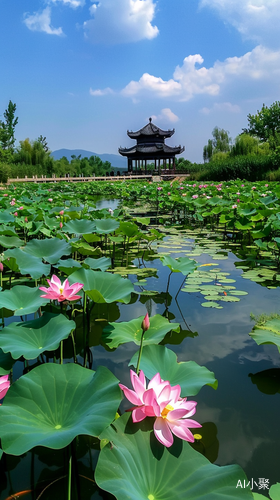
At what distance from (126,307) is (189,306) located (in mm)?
430

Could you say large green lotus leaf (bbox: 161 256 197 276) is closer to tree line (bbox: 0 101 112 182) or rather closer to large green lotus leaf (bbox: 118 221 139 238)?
large green lotus leaf (bbox: 118 221 139 238)

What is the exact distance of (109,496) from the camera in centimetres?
88

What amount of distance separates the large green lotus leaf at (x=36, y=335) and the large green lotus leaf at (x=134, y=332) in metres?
0.19

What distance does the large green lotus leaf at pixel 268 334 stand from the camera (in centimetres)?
130

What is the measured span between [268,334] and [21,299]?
110 cm

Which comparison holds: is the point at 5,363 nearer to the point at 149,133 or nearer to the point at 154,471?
the point at 154,471

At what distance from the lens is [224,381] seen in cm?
138

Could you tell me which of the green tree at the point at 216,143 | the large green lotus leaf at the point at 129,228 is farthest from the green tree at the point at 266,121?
the large green lotus leaf at the point at 129,228

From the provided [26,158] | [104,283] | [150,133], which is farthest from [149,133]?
[104,283]

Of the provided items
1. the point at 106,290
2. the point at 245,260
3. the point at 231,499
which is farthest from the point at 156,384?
the point at 245,260

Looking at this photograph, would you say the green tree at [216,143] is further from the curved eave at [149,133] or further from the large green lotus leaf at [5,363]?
the large green lotus leaf at [5,363]

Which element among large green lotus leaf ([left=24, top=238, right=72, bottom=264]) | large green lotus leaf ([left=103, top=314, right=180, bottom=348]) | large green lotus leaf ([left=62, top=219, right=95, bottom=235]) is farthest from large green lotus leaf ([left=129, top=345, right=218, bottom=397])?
large green lotus leaf ([left=62, top=219, right=95, bottom=235])

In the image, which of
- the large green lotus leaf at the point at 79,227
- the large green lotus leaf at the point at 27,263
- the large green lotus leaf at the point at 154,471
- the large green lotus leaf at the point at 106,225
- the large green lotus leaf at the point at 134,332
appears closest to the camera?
the large green lotus leaf at the point at 154,471

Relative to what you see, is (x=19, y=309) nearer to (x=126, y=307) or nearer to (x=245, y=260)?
(x=126, y=307)
